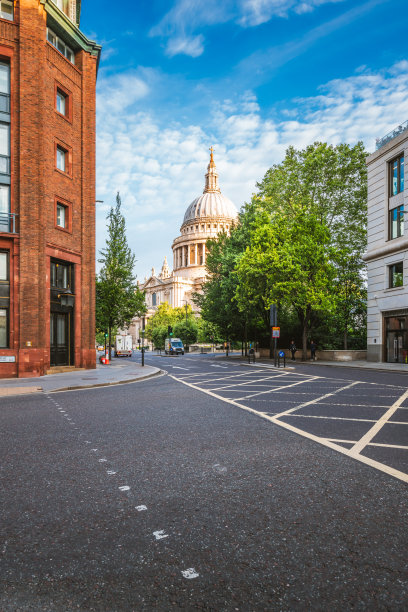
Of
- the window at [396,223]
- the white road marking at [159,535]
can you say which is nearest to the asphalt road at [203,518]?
the white road marking at [159,535]

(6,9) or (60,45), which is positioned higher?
(60,45)

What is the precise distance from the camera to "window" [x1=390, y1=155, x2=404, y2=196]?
2986 cm

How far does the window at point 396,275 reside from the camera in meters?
29.8

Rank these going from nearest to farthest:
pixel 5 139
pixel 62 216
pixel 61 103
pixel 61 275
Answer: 1. pixel 5 139
2. pixel 61 275
3. pixel 62 216
4. pixel 61 103

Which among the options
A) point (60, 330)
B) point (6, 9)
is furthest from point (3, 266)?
point (6, 9)

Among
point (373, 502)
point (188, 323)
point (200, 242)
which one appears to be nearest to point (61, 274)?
point (373, 502)

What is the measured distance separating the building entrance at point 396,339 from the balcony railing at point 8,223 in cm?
2399

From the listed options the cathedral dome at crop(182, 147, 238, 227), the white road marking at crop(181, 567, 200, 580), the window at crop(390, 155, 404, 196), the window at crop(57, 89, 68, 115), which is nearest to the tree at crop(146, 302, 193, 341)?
the cathedral dome at crop(182, 147, 238, 227)

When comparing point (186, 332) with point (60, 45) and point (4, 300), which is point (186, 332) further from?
point (4, 300)

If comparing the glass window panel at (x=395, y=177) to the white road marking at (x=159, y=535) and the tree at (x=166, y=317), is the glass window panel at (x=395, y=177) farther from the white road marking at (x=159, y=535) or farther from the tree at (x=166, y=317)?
the tree at (x=166, y=317)

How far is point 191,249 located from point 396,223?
110 m

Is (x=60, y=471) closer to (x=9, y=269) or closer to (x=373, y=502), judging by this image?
(x=373, y=502)

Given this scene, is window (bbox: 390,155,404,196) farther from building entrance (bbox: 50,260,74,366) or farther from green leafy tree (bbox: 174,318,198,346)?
green leafy tree (bbox: 174,318,198,346)

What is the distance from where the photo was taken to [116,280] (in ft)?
124
